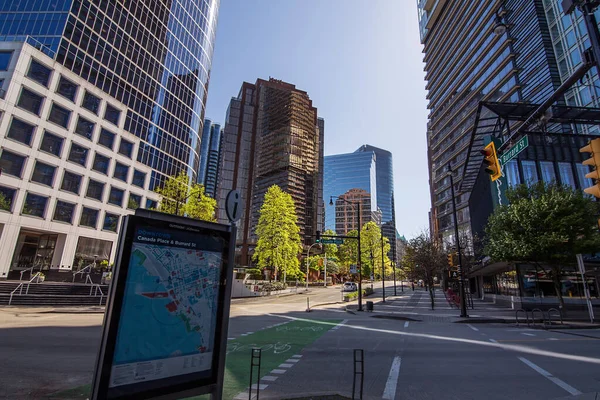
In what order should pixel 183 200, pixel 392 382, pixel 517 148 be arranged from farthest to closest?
pixel 183 200 < pixel 517 148 < pixel 392 382

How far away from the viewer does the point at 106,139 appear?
4122cm

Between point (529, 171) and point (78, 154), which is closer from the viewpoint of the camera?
point (529, 171)

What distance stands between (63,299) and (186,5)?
59.8 meters

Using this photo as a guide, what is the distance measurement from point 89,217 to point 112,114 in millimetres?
14779

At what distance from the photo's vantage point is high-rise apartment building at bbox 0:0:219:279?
3178 cm

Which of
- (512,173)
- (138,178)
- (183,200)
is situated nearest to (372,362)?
(183,200)

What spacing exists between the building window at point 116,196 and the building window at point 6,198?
10524 mm

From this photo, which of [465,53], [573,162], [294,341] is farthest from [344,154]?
[294,341]

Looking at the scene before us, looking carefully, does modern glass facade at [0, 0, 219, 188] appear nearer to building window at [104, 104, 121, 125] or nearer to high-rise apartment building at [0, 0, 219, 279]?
high-rise apartment building at [0, 0, 219, 279]

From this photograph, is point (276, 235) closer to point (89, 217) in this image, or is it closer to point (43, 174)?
point (89, 217)

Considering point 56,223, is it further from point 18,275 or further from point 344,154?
point 344,154

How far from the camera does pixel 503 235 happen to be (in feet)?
80.5

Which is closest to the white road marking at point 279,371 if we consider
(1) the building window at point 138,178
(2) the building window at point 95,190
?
(2) the building window at point 95,190

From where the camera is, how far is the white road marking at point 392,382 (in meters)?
6.10
